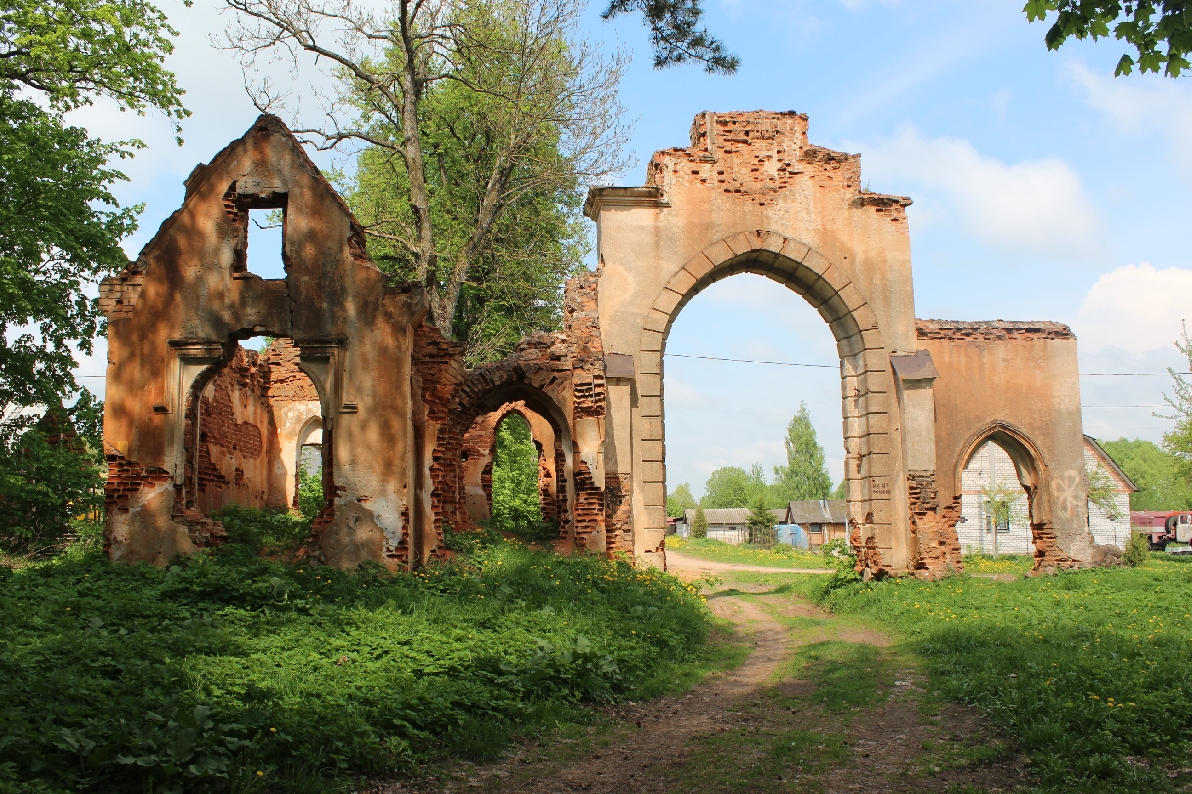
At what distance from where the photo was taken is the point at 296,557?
39.5 ft

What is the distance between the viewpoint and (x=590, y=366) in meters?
15.3

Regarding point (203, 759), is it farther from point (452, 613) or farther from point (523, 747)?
point (452, 613)

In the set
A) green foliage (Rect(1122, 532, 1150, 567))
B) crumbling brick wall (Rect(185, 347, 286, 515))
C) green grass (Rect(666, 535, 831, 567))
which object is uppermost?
crumbling brick wall (Rect(185, 347, 286, 515))

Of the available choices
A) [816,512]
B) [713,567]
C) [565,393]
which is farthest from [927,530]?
[816,512]

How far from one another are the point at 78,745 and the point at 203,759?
2.05ft

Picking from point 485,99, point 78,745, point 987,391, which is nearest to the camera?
point 78,745

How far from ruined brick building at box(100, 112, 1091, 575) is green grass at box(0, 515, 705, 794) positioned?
4.97ft

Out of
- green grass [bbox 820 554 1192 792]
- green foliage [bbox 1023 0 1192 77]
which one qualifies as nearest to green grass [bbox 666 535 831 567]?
green grass [bbox 820 554 1192 792]

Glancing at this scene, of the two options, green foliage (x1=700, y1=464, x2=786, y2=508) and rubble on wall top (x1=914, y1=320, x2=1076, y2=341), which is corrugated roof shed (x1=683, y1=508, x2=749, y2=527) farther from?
rubble on wall top (x1=914, y1=320, x2=1076, y2=341)

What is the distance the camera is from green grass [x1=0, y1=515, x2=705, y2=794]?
511 centimetres

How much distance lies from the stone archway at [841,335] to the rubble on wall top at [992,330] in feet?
4.07

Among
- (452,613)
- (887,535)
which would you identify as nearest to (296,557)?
(452,613)

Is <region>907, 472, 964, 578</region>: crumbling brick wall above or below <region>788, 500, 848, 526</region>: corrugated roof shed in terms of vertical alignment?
above

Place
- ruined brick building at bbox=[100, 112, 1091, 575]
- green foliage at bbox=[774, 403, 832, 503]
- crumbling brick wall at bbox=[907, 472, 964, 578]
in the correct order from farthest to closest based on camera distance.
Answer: green foliage at bbox=[774, 403, 832, 503] → crumbling brick wall at bbox=[907, 472, 964, 578] → ruined brick building at bbox=[100, 112, 1091, 575]
